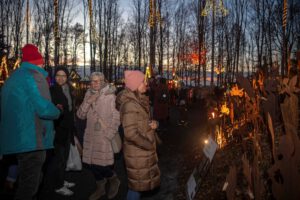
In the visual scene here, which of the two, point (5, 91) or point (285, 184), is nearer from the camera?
point (285, 184)

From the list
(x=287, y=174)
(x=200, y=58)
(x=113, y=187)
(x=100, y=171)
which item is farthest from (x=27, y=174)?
(x=200, y=58)

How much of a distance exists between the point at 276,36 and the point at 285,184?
40761mm

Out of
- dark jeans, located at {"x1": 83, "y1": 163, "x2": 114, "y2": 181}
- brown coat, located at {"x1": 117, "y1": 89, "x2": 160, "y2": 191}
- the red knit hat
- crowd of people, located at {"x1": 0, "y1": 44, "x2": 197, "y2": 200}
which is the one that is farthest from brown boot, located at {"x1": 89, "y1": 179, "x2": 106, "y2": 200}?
the red knit hat

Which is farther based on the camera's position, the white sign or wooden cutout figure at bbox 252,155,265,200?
the white sign

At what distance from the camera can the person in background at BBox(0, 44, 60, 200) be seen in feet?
11.4

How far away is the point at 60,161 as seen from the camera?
5.32m

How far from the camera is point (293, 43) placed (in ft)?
122

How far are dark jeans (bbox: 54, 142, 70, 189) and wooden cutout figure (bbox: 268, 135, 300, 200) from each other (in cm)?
369

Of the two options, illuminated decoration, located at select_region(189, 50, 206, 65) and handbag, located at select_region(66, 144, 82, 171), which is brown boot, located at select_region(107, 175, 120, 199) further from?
illuminated decoration, located at select_region(189, 50, 206, 65)

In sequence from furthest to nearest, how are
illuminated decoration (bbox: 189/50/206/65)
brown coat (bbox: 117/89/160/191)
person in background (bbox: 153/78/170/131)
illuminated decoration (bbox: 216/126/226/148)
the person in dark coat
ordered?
illuminated decoration (bbox: 189/50/206/65) < person in background (bbox: 153/78/170/131) < illuminated decoration (bbox: 216/126/226/148) < the person in dark coat < brown coat (bbox: 117/89/160/191)

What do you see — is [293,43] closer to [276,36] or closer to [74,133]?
[276,36]

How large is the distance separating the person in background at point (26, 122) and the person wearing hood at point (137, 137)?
826mm

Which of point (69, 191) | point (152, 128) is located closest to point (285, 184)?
point (152, 128)

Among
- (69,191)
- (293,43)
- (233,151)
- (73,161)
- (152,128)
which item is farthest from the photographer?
(293,43)
